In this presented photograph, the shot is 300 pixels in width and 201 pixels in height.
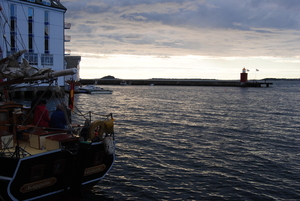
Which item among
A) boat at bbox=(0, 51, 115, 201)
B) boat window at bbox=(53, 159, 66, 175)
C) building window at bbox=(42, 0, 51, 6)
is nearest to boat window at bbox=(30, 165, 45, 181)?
boat at bbox=(0, 51, 115, 201)

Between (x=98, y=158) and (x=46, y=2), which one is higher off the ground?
(x=46, y=2)

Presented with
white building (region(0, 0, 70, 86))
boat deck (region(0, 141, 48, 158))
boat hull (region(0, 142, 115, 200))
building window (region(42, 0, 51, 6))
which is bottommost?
boat hull (region(0, 142, 115, 200))

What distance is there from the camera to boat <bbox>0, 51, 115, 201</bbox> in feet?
29.9

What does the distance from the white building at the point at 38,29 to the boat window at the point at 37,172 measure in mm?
47257

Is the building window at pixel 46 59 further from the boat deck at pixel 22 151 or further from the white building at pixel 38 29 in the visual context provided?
the boat deck at pixel 22 151

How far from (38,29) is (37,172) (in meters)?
50.8

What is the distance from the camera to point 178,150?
18906 mm

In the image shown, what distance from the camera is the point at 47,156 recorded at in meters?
9.55

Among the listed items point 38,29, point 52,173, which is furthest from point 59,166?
point 38,29

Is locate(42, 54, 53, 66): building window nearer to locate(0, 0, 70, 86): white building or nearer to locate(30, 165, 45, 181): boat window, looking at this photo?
locate(0, 0, 70, 86): white building

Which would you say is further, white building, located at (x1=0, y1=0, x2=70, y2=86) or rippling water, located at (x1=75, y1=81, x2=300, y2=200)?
white building, located at (x1=0, y1=0, x2=70, y2=86)

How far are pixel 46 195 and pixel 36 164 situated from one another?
1.28m

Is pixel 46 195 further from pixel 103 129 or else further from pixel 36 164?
pixel 103 129

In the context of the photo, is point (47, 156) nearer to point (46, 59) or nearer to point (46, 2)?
point (46, 59)
